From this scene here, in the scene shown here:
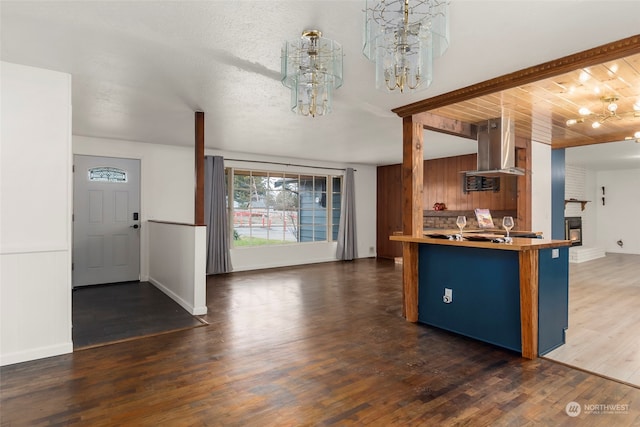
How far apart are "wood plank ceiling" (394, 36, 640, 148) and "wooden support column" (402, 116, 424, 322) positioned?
28 cm

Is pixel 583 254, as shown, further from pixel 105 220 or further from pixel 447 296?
pixel 105 220

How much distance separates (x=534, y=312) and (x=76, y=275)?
20.1 ft

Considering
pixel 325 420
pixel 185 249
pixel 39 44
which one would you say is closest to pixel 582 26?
pixel 325 420

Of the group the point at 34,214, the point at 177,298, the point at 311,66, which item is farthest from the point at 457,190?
the point at 34,214

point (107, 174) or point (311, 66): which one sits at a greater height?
point (311, 66)

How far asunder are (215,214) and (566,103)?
5.50m

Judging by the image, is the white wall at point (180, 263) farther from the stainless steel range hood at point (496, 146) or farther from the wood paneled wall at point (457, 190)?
the wood paneled wall at point (457, 190)

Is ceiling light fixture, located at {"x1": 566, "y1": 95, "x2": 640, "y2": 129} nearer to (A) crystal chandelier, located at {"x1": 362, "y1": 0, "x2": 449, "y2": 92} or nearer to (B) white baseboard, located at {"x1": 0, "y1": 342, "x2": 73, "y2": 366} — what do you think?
(A) crystal chandelier, located at {"x1": 362, "y1": 0, "x2": 449, "y2": 92}

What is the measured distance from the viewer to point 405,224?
410 cm

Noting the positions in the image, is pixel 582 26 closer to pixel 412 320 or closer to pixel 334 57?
pixel 334 57

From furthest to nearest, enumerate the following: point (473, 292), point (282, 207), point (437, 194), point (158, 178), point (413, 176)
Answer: point (437, 194) → point (282, 207) → point (158, 178) → point (413, 176) → point (473, 292)

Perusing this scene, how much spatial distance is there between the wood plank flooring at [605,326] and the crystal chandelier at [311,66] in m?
2.82

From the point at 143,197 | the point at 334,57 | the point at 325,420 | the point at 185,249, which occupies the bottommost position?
the point at 325,420

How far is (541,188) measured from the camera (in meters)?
5.91
